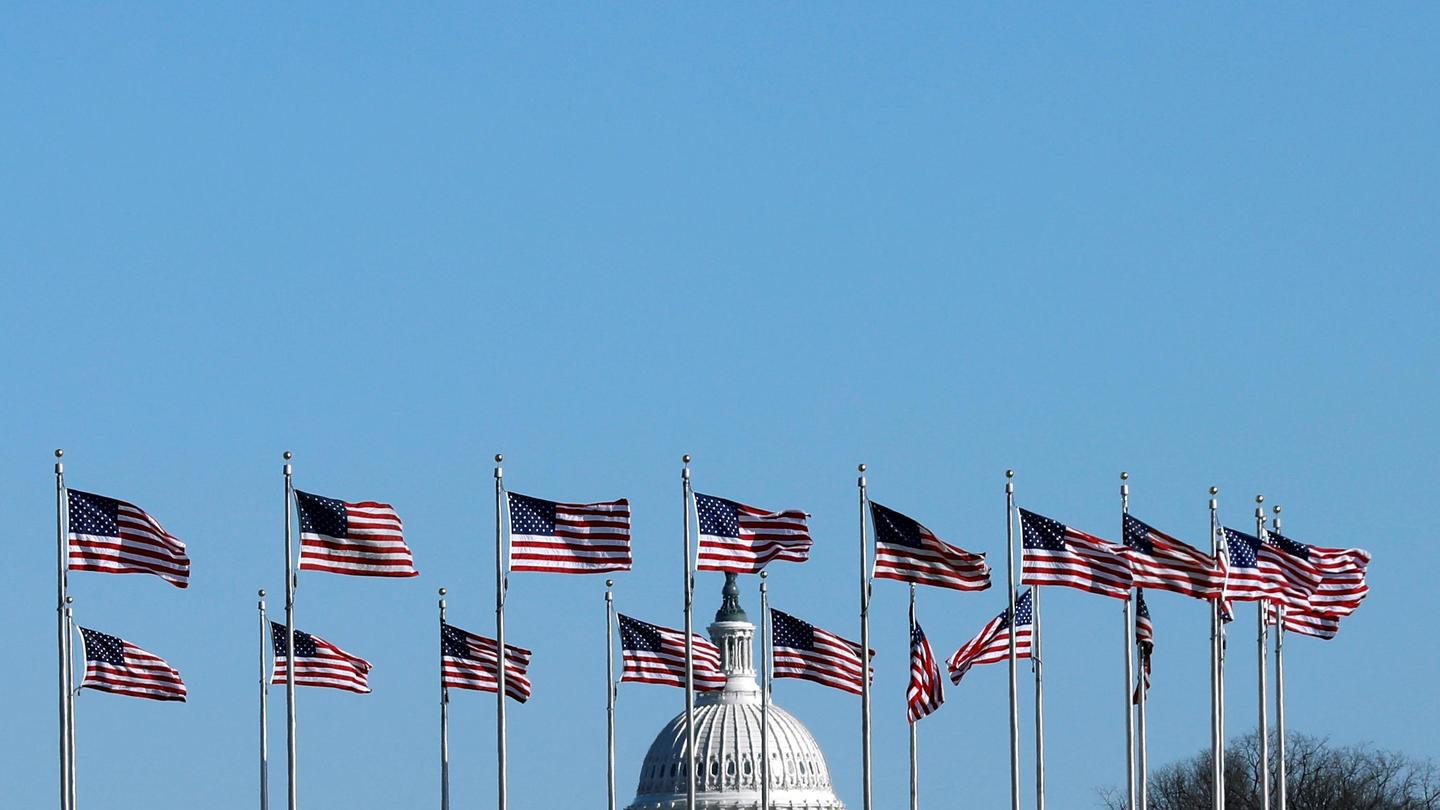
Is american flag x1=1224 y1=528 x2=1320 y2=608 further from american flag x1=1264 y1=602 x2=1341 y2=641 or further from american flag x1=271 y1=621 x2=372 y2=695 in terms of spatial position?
american flag x1=271 y1=621 x2=372 y2=695

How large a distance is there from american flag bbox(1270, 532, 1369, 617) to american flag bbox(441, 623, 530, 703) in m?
17.3

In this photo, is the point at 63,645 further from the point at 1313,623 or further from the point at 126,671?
the point at 1313,623

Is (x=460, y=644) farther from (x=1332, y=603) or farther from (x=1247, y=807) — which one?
(x=1247, y=807)

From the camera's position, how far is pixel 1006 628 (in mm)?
75812

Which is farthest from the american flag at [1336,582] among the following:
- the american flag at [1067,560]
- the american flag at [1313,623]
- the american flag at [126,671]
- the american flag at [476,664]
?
the american flag at [126,671]

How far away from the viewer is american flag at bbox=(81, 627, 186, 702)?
222ft

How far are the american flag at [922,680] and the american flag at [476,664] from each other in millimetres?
7843

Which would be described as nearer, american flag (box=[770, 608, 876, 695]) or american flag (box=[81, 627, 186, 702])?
american flag (box=[81, 627, 186, 702])

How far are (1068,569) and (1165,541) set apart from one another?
11.0ft

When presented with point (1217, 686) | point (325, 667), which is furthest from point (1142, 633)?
point (325, 667)

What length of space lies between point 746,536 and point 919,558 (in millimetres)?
3364

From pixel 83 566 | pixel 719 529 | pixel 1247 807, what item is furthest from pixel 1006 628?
pixel 1247 807

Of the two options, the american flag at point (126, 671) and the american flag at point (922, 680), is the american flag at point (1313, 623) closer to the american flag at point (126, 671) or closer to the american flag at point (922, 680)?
the american flag at point (922, 680)

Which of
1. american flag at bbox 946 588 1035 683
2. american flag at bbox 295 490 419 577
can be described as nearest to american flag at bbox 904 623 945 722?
american flag at bbox 946 588 1035 683
